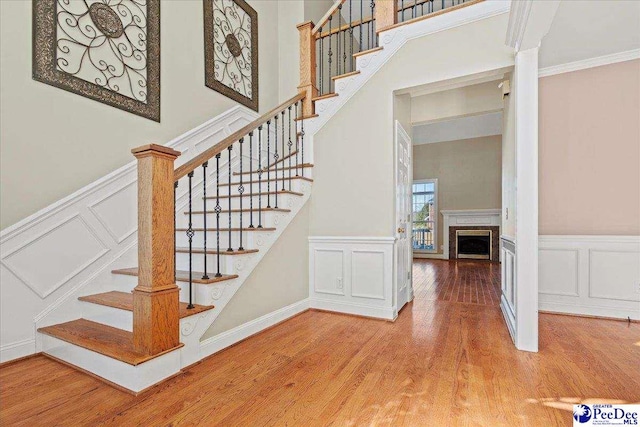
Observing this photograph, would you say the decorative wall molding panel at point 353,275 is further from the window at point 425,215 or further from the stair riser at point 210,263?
the window at point 425,215

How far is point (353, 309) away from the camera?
3.18m

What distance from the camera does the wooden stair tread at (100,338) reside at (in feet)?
5.75

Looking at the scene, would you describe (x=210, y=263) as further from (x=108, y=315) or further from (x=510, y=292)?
(x=510, y=292)

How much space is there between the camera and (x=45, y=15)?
2254 millimetres

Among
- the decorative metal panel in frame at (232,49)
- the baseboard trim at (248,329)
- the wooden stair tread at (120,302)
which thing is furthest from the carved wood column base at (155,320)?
the decorative metal panel in frame at (232,49)

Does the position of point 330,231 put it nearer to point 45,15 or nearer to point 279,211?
point 279,211

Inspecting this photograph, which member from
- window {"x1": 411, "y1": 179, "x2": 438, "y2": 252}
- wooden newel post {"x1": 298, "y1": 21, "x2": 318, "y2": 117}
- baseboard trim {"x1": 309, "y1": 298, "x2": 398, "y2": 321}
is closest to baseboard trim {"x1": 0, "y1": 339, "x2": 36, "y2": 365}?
baseboard trim {"x1": 309, "y1": 298, "x2": 398, "y2": 321}

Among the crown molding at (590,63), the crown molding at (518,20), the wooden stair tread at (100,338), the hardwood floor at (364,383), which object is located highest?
the crown molding at (590,63)

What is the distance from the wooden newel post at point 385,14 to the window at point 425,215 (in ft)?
19.0

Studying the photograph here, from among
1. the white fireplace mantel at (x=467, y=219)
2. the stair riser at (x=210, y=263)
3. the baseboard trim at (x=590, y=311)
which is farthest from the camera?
the white fireplace mantel at (x=467, y=219)

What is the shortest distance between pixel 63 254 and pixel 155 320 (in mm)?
1157

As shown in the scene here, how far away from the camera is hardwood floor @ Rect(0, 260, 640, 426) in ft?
4.99

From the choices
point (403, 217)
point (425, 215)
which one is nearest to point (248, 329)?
point (403, 217)

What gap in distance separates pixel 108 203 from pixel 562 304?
4.48 m
